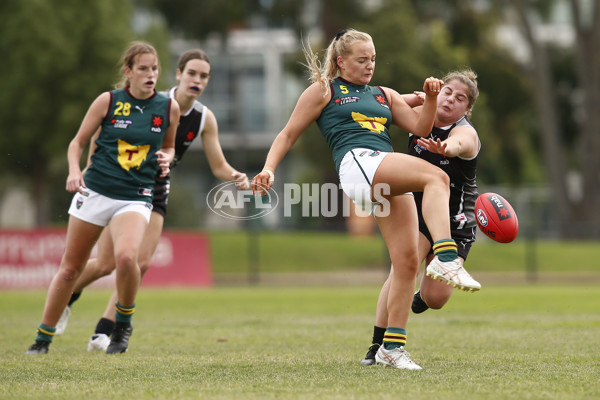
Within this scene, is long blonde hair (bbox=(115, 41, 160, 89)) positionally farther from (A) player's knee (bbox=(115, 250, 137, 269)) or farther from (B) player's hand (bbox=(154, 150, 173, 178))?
(A) player's knee (bbox=(115, 250, 137, 269))

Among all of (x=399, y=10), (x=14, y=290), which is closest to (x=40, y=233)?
(x=14, y=290)

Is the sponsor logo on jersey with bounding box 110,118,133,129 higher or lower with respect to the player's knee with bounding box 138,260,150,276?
higher

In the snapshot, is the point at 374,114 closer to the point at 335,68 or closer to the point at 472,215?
the point at 335,68

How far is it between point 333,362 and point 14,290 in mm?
13543

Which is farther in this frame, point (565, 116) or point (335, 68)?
point (565, 116)

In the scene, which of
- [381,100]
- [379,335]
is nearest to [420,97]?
[381,100]

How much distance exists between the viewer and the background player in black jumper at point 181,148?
7.20 meters

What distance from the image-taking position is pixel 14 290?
18.2 m

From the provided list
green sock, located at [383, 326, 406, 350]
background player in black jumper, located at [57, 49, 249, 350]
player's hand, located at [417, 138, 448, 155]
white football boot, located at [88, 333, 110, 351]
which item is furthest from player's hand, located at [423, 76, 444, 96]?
white football boot, located at [88, 333, 110, 351]

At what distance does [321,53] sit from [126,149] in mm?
15636

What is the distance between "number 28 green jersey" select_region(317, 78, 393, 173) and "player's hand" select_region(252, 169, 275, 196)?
478 millimetres

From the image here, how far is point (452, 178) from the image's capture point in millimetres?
6363

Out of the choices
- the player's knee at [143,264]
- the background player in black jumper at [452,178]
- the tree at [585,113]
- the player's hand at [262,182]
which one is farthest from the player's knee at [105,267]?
the tree at [585,113]

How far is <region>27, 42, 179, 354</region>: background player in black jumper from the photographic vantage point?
6.55m
